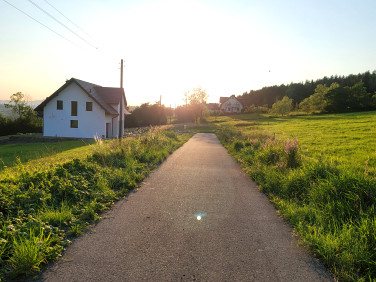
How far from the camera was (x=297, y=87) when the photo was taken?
281 feet

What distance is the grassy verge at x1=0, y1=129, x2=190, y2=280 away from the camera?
308cm

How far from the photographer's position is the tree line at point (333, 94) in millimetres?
54156

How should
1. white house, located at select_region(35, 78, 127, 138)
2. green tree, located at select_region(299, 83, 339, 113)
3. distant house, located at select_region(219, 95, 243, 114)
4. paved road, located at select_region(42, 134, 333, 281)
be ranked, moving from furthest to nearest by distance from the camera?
1. distant house, located at select_region(219, 95, 243, 114)
2. green tree, located at select_region(299, 83, 339, 113)
3. white house, located at select_region(35, 78, 127, 138)
4. paved road, located at select_region(42, 134, 333, 281)

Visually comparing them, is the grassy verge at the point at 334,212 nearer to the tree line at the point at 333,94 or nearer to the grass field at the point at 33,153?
the grass field at the point at 33,153

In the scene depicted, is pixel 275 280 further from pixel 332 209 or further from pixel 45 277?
pixel 45 277

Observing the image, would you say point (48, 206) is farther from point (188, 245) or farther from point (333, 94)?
point (333, 94)

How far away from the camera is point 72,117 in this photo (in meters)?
34.6

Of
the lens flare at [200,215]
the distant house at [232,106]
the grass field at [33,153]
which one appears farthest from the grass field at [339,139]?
the distant house at [232,106]

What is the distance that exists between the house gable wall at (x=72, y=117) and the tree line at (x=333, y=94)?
50046mm

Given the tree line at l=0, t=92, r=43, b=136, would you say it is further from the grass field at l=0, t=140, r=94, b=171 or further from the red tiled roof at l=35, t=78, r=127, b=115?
the grass field at l=0, t=140, r=94, b=171

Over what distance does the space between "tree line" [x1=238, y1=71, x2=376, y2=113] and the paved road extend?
59.6m

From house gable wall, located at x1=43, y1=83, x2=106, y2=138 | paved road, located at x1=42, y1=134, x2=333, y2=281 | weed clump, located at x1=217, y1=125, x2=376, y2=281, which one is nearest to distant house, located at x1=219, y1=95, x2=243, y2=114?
house gable wall, located at x1=43, y1=83, x2=106, y2=138

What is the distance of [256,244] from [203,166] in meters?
7.00

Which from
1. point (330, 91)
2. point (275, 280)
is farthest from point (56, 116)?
point (330, 91)
